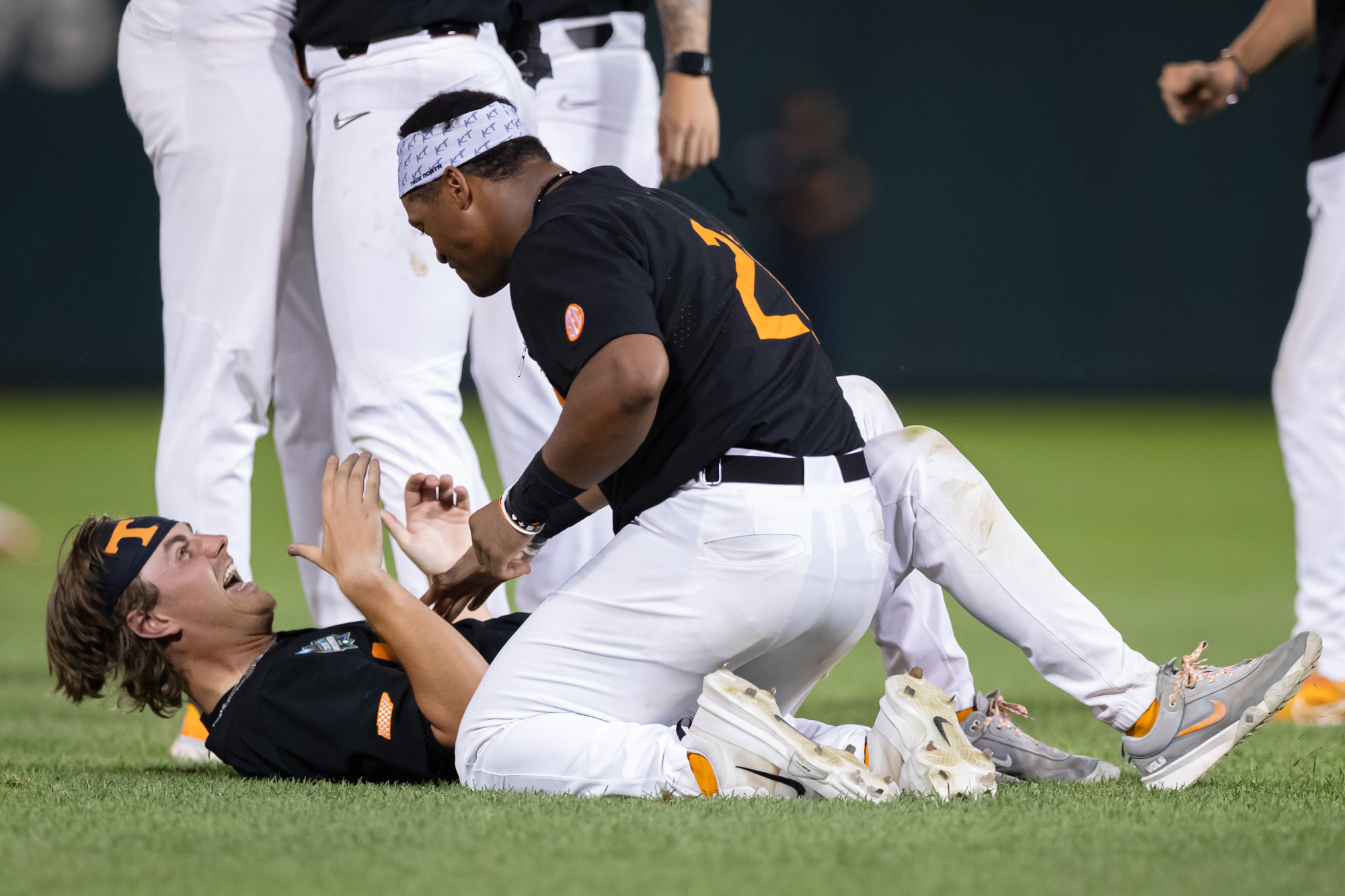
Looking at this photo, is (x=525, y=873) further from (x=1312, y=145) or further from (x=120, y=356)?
(x=120, y=356)

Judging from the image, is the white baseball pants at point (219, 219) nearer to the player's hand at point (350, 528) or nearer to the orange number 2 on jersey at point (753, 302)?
the player's hand at point (350, 528)

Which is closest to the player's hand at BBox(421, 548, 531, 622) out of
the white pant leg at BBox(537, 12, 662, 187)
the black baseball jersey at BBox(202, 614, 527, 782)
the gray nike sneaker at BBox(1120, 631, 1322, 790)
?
the black baseball jersey at BBox(202, 614, 527, 782)

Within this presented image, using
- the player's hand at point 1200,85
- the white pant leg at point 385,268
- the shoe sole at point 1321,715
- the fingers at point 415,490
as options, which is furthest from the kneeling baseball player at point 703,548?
the player's hand at point 1200,85

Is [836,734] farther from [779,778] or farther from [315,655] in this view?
[315,655]

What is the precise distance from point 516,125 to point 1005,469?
7.65m

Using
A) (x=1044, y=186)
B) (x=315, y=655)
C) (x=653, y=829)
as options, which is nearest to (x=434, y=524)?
(x=315, y=655)

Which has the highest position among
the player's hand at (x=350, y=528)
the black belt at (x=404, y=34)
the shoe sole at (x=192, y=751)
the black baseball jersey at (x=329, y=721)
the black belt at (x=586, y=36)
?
the black belt at (x=404, y=34)

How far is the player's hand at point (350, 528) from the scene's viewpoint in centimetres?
262

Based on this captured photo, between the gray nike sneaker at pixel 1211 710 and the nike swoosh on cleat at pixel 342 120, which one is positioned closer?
the gray nike sneaker at pixel 1211 710

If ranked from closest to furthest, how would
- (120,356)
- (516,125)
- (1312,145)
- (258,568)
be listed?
(516,125), (1312,145), (258,568), (120,356)

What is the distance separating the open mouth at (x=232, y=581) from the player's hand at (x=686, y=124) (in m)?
1.70

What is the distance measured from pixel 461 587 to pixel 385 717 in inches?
11.4

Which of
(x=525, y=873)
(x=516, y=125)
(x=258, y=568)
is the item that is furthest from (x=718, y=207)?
(x=525, y=873)

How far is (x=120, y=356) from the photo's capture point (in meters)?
13.9
